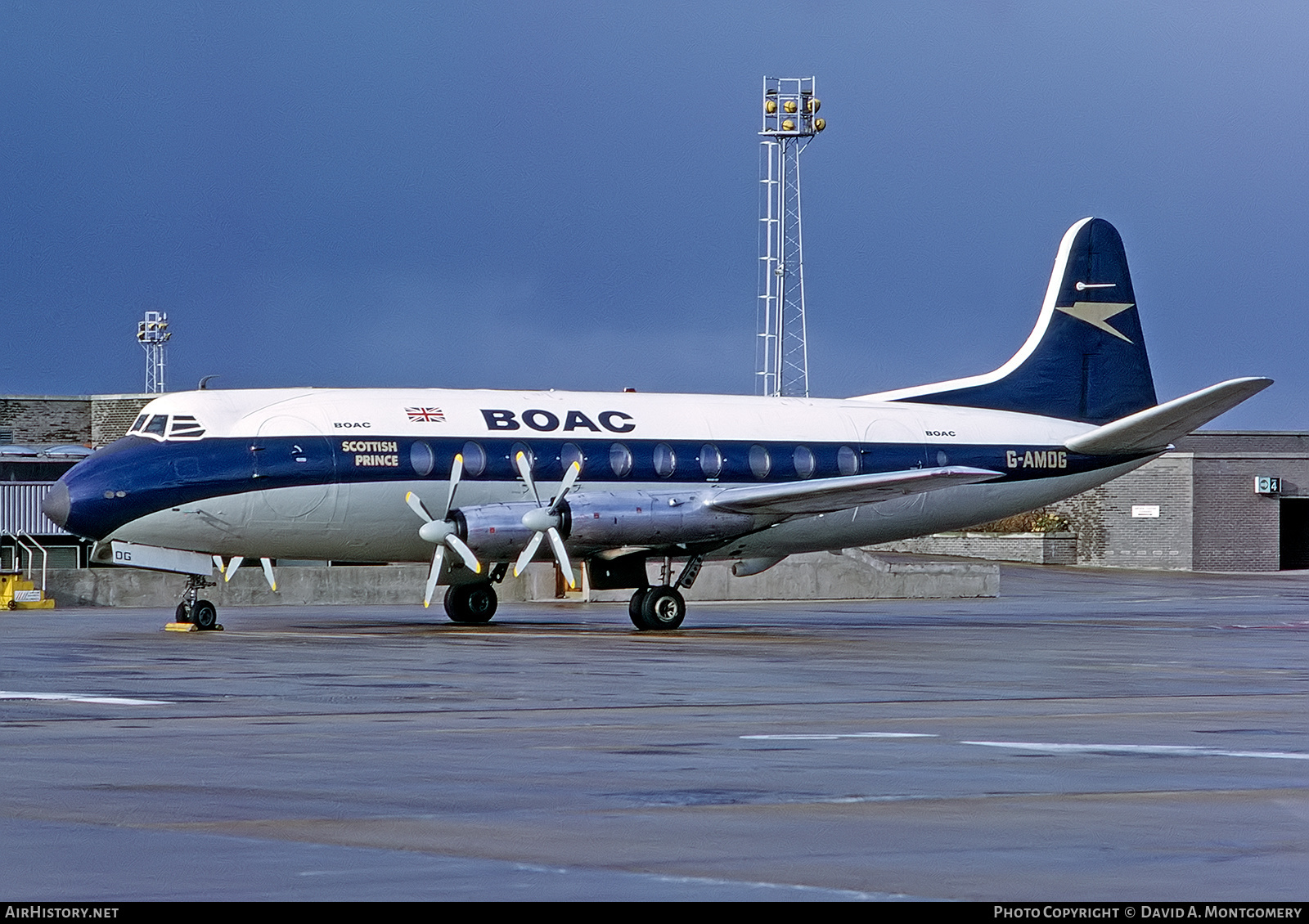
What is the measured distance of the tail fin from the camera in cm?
3797

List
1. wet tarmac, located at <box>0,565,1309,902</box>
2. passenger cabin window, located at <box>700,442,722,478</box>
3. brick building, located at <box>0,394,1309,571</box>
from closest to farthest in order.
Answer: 1. wet tarmac, located at <box>0,565,1309,902</box>
2. passenger cabin window, located at <box>700,442,722,478</box>
3. brick building, located at <box>0,394,1309,571</box>

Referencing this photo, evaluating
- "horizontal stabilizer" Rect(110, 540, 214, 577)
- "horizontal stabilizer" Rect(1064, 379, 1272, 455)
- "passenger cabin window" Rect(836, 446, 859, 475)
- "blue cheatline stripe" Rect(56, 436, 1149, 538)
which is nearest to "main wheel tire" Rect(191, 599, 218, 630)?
"horizontal stabilizer" Rect(110, 540, 214, 577)

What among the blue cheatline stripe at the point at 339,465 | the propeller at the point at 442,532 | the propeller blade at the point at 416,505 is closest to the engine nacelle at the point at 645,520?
the blue cheatline stripe at the point at 339,465

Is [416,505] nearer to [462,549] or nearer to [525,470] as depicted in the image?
[462,549]

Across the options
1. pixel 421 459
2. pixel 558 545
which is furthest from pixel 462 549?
pixel 421 459

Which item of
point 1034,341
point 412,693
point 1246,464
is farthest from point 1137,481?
point 412,693

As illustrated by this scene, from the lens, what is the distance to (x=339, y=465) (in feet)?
99.3

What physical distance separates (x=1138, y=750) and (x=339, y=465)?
63.5 feet

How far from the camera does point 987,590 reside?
5172 cm

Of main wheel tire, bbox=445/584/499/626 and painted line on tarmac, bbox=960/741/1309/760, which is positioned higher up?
main wheel tire, bbox=445/584/499/626

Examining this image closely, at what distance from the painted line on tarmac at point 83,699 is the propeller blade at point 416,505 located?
42.6ft

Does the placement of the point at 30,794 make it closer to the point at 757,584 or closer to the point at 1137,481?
the point at 757,584

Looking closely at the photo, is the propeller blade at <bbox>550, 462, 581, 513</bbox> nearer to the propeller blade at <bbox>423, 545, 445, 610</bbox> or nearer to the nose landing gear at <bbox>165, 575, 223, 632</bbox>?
the propeller blade at <bbox>423, 545, 445, 610</bbox>

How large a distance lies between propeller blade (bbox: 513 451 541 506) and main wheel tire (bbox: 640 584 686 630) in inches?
104
